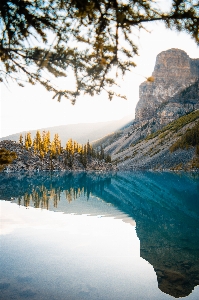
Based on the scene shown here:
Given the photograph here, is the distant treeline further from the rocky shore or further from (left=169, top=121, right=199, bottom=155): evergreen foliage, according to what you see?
(left=169, top=121, right=199, bottom=155): evergreen foliage

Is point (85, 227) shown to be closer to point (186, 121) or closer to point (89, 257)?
point (89, 257)

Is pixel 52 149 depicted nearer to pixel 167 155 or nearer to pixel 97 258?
pixel 167 155

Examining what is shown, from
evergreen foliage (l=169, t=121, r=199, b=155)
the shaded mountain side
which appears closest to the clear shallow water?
the shaded mountain side

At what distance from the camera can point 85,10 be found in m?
5.41

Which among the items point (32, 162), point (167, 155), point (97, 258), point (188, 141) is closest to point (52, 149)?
point (32, 162)

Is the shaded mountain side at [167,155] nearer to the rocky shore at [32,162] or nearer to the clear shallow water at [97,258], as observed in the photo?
the rocky shore at [32,162]

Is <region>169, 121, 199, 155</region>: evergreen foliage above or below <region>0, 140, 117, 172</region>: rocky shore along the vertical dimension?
above

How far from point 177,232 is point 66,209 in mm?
14671

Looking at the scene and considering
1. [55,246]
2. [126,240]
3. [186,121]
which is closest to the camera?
[55,246]

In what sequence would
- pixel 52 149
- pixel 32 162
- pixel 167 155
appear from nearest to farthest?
pixel 32 162 → pixel 52 149 → pixel 167 155

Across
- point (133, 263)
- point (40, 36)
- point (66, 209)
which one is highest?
point (40, 36)

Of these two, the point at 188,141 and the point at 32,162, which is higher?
the point at 188,141

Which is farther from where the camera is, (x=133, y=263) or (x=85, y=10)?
(x=133, y=263)

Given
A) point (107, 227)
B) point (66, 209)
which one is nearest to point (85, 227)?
point (107, 227)
